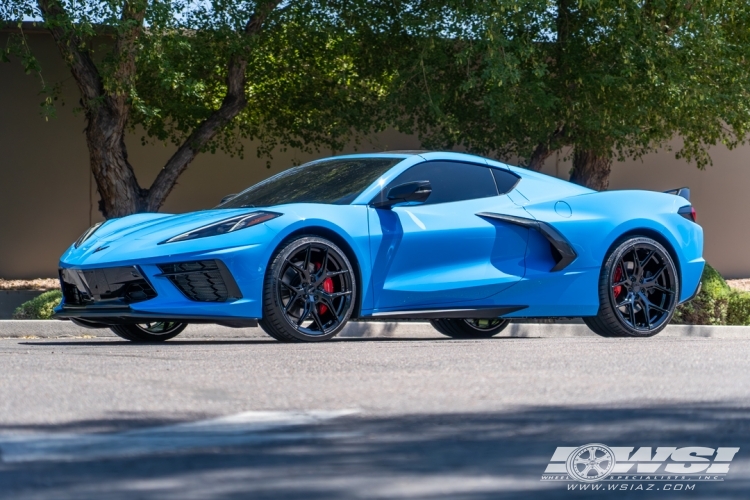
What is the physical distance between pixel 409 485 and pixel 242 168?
16.0 meters

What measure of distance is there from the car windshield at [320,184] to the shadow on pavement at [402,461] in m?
3.82

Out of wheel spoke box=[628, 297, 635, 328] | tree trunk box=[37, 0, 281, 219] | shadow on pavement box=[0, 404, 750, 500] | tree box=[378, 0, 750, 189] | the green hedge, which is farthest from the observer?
tree box=[378, 0, 750, 189]

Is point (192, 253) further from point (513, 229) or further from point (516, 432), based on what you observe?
point (516, 432)

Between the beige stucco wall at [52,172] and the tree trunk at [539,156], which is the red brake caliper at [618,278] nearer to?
the tree trunk at [539,156]

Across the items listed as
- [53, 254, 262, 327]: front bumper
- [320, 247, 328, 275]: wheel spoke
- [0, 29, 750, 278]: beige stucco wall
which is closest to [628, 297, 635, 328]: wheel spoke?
[320, 247, 328, 275]: wheel spoke

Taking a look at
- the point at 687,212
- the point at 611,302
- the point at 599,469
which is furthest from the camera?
the point at 687,212

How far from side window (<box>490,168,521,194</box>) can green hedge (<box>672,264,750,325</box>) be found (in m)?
4.29

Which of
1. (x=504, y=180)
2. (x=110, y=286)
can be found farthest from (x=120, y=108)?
(x=110, y=286)

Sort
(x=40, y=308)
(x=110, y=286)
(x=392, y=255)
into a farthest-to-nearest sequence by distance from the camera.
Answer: (x=40, y=308)
(x=392, y=255)
(x=110, y=286)

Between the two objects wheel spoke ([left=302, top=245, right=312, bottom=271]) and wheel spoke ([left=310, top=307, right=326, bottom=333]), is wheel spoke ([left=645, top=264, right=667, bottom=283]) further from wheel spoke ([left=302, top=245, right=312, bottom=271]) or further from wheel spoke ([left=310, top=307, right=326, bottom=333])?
wheel spoke ([left=302, top=245, right=312, bottom=271])

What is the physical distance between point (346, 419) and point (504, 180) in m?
4.66

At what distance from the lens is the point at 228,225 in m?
7.16

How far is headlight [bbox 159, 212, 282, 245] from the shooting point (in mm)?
7086

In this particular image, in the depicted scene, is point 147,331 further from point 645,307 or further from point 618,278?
point 645,307
